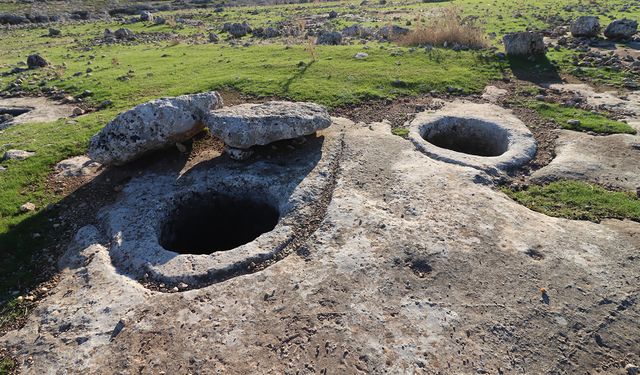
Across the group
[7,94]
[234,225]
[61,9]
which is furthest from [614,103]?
[61,9]

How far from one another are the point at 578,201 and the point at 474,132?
15.8 feet

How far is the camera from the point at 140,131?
11.7 metres

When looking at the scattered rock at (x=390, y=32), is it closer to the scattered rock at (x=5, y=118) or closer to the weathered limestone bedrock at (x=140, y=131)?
the weathered limestone bedrock at (x=140, y=131)

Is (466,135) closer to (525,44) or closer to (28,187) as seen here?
(525,44)

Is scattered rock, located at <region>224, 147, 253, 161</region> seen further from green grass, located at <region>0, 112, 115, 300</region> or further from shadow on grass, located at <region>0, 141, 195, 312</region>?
green grass, located at <region>0, 112, 115, 300</region>

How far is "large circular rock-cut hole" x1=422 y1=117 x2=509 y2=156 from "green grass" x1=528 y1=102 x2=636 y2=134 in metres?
2.42

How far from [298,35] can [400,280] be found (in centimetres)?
2544

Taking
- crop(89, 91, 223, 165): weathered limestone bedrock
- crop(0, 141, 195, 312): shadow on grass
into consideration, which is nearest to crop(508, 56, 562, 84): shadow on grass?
crop(89, 91, 223, 165): weathered limestone bedrock

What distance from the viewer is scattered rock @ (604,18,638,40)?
2406cm

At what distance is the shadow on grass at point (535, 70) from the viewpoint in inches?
756

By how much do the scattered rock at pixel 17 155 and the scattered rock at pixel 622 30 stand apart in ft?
91.1

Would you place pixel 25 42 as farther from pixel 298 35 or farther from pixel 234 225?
pixel 234 225

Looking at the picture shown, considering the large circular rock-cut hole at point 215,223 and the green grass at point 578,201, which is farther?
the large circular rock-cut hole at point 215,223

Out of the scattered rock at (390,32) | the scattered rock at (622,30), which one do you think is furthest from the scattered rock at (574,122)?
the scattered rock at (390,32)
